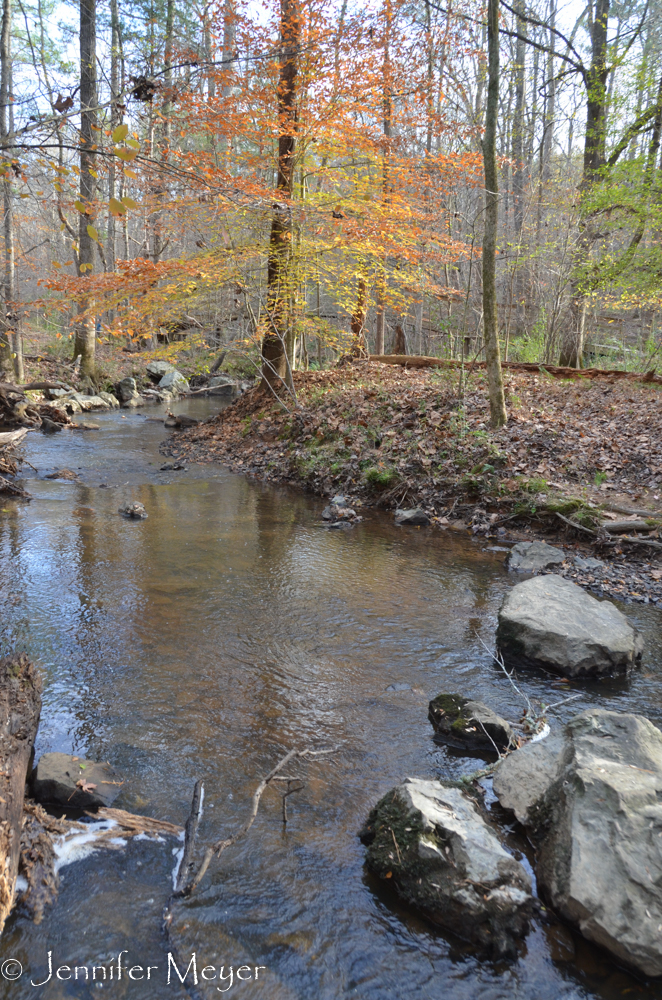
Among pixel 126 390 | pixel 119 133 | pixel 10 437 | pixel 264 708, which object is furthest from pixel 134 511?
pixel 126 390

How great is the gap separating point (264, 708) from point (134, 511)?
5367 millimetres

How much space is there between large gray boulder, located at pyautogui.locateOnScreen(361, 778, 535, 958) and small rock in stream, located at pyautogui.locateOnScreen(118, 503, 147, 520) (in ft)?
22.1

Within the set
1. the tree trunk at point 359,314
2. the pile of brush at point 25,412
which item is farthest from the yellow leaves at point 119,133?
the pile of brush at point 25,412

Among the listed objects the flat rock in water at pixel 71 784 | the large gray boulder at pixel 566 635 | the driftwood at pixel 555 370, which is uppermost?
the driftwood at pixel 555 370

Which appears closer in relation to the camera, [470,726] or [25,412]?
[470,726]

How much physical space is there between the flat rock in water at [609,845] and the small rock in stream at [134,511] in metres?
7.14

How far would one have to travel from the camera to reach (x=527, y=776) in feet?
10.9

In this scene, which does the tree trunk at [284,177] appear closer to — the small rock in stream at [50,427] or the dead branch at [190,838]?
the small rock in stream at [50,427]

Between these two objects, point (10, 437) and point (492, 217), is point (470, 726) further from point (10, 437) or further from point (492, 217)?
point (10, 437)

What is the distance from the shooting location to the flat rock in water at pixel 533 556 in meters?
7.13

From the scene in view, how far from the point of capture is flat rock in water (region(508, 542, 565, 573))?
281 inches

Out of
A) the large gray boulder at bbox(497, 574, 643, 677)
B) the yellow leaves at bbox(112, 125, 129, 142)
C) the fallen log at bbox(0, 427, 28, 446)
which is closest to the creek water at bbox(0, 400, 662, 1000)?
the large gray boulder at bbox(497, 574, 643, 677)

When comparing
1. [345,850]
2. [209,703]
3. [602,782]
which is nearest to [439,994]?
[345,850]

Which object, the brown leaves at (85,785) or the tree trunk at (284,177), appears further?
the tree trunk at (284,177)
